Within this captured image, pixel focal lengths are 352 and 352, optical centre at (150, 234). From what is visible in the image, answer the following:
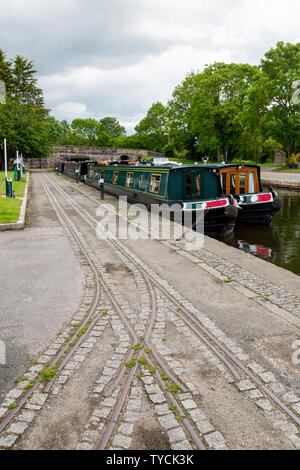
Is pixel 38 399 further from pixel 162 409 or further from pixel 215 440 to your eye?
pixel 215 440

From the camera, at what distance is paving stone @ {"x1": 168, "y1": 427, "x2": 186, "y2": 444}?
10.1ft

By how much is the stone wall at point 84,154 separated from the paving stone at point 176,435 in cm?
7913

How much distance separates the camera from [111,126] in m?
132

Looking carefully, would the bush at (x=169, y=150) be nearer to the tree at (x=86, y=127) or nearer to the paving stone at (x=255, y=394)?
the tree at (x=86, y=127)

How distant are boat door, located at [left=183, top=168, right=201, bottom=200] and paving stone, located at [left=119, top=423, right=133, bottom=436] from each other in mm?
12889

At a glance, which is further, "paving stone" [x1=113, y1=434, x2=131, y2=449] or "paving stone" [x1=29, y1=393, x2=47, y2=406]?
"paving stone" [x1=29, y1=393, x2=47, y2=406]

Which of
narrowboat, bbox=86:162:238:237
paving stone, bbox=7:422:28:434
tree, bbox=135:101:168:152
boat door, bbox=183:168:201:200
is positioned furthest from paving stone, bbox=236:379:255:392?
tree, bbox=135:101:168:152

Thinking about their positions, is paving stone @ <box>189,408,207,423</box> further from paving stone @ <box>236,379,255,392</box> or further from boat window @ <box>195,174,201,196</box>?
boat window @ <box>195,174,201,196</box>

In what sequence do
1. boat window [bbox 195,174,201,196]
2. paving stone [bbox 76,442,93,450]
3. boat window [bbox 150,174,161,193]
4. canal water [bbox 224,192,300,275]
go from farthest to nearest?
boat window [bbox 150,174,161,193] → boat window [bbox 195,174,201,196] → canal water [bbox 224,192,300,275] → paving stone [bbox 76,442,93,450]

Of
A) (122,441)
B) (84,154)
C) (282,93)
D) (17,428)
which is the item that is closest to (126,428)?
(122,441)

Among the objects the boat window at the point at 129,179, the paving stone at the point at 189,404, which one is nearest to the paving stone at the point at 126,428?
the paving stone at the point at 189,404

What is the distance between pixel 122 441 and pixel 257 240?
1260 centimetres
